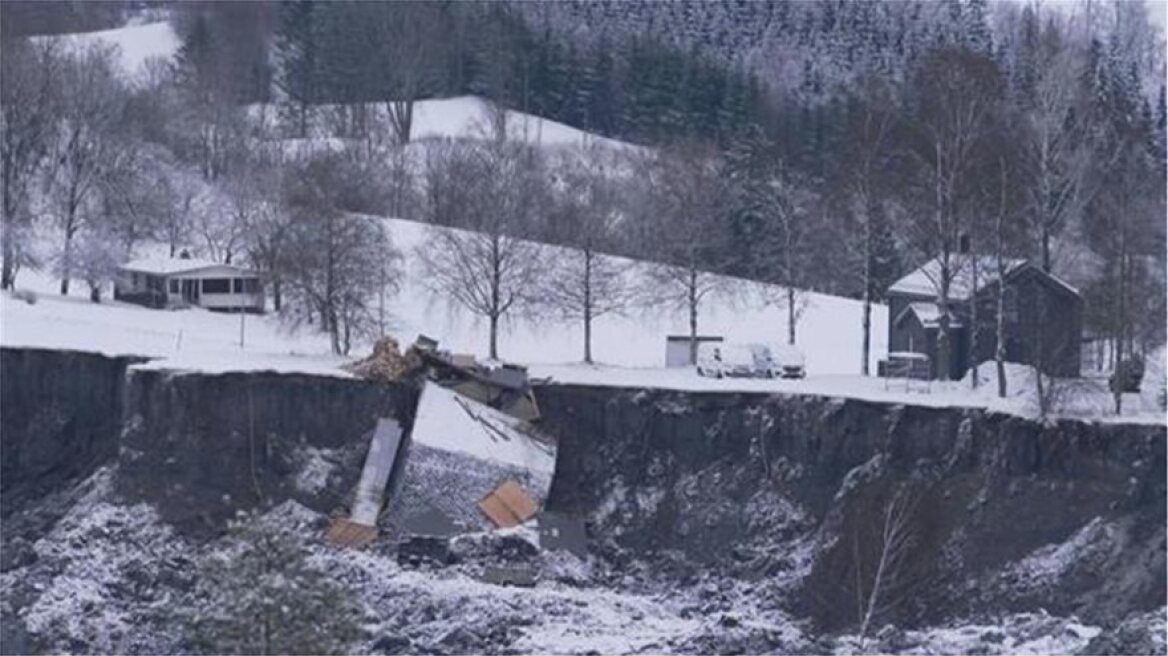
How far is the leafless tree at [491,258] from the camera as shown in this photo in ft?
108

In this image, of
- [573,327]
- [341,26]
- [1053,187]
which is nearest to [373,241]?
[573,327]

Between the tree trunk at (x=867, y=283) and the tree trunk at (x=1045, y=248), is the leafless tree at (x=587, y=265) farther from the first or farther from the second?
the tree trunk at (x=1045, y=248)

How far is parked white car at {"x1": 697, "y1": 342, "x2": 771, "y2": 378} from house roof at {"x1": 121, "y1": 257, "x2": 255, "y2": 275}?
33.7 feet

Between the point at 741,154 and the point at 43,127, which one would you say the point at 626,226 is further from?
the point at 43,127

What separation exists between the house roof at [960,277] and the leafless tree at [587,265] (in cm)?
413

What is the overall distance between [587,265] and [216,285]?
25.7 feet

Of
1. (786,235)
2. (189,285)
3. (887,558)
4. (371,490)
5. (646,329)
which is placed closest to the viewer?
(887,558)

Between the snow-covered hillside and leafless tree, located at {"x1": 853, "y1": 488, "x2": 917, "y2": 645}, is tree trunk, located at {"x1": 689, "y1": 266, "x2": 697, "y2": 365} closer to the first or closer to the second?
the snow-covered hillside

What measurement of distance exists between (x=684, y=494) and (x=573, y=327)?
26.6 feet

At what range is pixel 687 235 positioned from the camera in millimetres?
33906

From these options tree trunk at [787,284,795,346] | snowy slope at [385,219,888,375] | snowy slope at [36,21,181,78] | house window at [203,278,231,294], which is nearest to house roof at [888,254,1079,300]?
snowy slope at [385,219,888,375]

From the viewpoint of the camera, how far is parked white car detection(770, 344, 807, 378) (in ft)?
96.1

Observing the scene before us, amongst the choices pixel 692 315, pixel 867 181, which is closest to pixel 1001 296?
pixel 867 181

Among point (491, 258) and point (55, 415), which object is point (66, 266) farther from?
point (55, 415)
